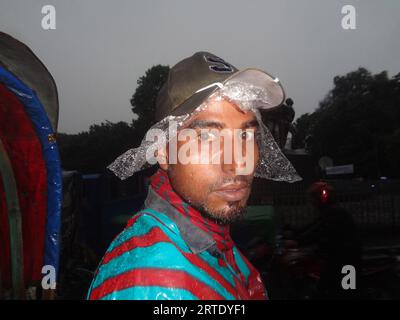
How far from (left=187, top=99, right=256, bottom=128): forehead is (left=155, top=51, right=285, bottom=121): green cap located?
0.30ft

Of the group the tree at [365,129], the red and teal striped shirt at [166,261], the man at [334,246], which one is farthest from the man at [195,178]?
the tree at [365,129]

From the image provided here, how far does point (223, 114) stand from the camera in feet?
4.96

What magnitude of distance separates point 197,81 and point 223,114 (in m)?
0.19

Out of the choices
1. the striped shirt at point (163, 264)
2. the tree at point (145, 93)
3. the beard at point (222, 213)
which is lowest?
the striped shirt at point (163, 264)

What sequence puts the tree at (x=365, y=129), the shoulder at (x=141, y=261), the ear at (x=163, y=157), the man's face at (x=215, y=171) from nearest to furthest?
the shoulder at (x=141, y=261) < the man's face at (x=215, y=171) < the ear at (x=163, y=157) < the tree at (x=365, y=129)

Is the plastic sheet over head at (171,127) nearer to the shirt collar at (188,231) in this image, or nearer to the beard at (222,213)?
the shirt collar at (188,231)

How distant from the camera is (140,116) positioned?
87.9 ft

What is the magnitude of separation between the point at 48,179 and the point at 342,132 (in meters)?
35.3

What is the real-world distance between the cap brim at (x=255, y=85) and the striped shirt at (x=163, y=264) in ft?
1.37

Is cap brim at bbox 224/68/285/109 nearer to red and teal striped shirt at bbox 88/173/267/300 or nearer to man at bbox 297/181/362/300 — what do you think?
red and teal striped shirt at bbox 88/173/267/300

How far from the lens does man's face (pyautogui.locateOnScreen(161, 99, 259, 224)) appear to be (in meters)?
1.46

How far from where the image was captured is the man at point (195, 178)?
4.09 feet

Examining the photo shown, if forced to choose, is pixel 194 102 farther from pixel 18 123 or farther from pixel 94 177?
pixel 94 177

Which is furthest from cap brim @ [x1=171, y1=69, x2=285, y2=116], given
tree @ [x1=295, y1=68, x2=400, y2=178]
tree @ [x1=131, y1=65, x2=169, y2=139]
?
tree @ [x1=295, y1=68, x2=400, y2=178]
